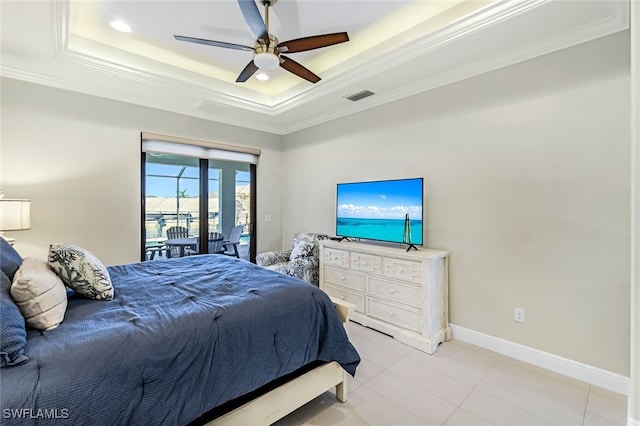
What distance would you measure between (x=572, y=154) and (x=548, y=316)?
1.34m

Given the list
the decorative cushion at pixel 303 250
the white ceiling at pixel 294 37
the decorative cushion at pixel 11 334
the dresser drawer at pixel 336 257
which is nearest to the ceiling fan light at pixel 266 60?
the white ceiling at pixel 294 37

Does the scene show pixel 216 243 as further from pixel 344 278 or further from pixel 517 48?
pixel 517 48

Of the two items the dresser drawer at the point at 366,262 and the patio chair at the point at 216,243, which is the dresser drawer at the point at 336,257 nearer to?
the dresser drawer at the point at 366,262

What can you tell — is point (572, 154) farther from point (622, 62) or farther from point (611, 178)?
point (622, 62)

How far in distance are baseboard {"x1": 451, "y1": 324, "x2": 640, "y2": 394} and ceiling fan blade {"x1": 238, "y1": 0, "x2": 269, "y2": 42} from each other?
318 cm

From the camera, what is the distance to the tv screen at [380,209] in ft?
10.2

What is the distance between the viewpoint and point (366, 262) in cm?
331

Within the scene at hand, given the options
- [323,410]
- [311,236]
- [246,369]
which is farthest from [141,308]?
[311,236]

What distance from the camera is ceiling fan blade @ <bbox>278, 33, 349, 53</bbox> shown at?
2.24m

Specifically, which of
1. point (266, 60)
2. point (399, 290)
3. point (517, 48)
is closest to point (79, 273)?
point (266, 60)

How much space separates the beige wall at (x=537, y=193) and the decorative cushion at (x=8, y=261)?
10.8ft

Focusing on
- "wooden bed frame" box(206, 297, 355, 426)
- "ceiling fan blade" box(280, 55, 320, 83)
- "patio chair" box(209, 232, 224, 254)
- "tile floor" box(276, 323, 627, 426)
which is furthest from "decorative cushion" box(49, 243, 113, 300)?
"patio chair" box(209, 232, 224, 254)

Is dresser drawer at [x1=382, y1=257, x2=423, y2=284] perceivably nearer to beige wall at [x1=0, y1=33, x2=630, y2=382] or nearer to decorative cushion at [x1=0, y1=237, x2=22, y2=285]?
beige wall at [x1=0, y1=33, x2=630, y2=382]

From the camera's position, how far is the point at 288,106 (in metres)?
4.12
